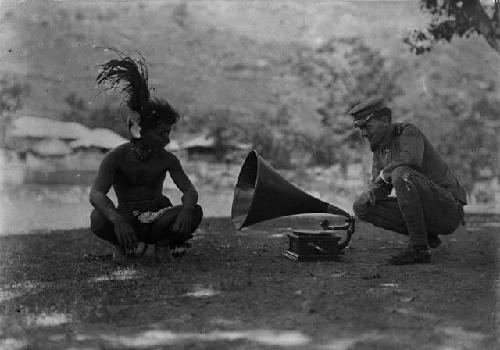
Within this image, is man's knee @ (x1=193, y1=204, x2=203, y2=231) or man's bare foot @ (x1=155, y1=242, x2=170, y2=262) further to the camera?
man's bare foot @ (x1=155, y1=242, x2=170, y2=262)

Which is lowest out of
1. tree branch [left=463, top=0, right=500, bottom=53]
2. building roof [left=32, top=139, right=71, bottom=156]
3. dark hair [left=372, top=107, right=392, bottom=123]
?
building roof [left=32, top=139, right=71, bottom=156]

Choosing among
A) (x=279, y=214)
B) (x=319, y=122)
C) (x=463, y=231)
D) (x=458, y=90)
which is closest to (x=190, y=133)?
(x=319, y=122)

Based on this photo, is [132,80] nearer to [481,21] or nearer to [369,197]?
[369,197]

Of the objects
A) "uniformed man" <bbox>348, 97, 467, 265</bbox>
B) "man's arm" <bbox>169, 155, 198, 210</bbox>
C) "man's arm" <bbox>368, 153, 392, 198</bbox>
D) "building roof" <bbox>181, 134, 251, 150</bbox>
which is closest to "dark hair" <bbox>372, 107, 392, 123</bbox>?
"uniformed man" <bbox>348, 97, 467, 265</bbox>

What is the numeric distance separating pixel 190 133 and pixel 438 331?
24.9 metres

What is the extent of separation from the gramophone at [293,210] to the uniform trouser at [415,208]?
0.33 meters

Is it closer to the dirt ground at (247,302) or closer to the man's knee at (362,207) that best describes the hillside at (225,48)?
the man's knee at (362,207)

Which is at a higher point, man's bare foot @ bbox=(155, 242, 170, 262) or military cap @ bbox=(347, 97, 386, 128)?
military cap @ bbox=(347, 97, 386, 128)

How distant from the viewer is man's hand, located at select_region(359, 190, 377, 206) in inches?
208

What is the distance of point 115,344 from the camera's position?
9.45 feet

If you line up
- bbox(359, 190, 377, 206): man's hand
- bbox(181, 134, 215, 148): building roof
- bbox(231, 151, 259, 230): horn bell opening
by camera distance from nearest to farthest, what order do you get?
bbox(359, 190, 377, 206): man's hand < bbox(231, 151, 259, 230): horn bell opening < bbox(181, 134, 215, 148): building roof

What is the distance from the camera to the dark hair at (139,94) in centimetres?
509

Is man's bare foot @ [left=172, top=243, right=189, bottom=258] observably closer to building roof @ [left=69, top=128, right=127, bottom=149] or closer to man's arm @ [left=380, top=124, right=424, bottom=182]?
man's arm @ [left=380, top=124, right=424, bottom=182]

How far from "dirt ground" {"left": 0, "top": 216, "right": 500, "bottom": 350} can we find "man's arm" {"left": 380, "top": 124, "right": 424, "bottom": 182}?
0.81 metres
